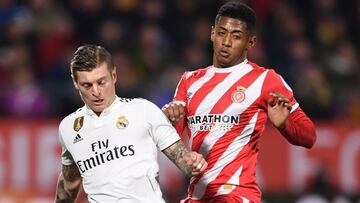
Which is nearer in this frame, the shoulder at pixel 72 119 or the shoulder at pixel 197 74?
the shoulder at pixel 72 119

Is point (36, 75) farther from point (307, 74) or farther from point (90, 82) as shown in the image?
point (90, 82)

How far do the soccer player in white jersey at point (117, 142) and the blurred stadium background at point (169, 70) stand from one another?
15.3 feet

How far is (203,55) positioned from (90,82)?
Result: 20.5ft

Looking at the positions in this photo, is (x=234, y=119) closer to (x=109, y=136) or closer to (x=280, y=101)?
(x=280, y=101)

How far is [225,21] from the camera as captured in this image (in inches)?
231

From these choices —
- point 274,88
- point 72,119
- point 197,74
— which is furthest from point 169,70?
point 72,119

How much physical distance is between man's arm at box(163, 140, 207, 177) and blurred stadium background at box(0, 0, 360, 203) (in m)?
4.69

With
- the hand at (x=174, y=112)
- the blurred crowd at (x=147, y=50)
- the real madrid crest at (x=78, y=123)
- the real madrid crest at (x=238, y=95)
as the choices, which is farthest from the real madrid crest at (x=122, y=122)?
the blurred crowd at (x=147, y=50)

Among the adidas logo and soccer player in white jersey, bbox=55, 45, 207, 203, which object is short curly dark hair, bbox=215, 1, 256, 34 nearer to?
soccer player in white jersey, bbox=55, 45, 207, 203

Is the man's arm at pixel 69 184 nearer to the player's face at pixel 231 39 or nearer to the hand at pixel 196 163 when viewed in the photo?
the hand at pixel 196 163

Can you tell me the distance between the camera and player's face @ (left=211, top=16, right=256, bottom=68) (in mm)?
5828

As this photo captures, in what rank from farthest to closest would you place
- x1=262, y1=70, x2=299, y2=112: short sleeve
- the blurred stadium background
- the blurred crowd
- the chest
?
the blurred crowd → the blurred stadium background → x1=262, y1=70, x2=299, y2=112: short sleeve → the chest

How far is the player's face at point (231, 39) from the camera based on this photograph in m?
5.83

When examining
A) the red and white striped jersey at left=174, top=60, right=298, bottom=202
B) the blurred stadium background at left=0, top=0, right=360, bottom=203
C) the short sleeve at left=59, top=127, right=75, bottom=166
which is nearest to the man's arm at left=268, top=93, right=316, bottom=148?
the red and white striped jersey at left=174, top=60, right=298, bottom=202
